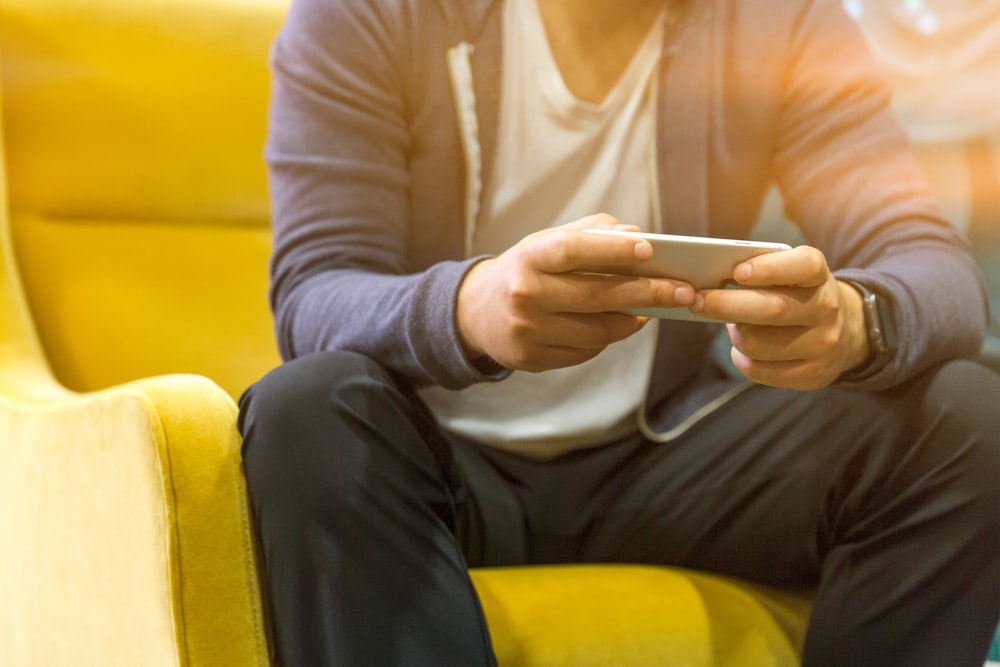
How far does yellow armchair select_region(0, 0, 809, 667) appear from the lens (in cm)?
45

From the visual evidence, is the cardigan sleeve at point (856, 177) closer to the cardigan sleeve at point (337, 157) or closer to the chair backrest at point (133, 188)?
the cardigan sleeve at point (337, 157)

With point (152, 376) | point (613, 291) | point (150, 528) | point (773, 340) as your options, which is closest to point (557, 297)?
point (613, 291)

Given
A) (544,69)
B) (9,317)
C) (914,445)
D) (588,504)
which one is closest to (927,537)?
(914,445)

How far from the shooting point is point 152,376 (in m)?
0.77

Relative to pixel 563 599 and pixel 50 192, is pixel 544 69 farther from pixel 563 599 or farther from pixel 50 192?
pixel 50 192

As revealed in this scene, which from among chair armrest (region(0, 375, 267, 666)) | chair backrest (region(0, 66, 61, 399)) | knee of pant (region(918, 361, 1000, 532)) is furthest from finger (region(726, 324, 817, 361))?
chair backrest (region(0, 66, 61, 399))

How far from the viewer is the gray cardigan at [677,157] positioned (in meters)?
0.56

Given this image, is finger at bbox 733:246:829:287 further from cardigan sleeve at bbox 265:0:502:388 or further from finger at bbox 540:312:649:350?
cardigan sleeve at bbox 265:0:502:388

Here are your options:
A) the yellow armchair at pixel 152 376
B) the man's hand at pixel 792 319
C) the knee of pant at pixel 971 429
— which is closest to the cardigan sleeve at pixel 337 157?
the yellow armchair at pixel 152 376

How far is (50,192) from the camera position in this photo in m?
0.82

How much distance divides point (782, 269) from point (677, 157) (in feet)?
0.68

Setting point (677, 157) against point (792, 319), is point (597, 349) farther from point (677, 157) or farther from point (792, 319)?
point (677, 157)

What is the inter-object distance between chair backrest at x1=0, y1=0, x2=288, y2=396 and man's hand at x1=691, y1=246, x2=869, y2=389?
48 cm

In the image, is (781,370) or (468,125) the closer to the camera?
(781,370)
